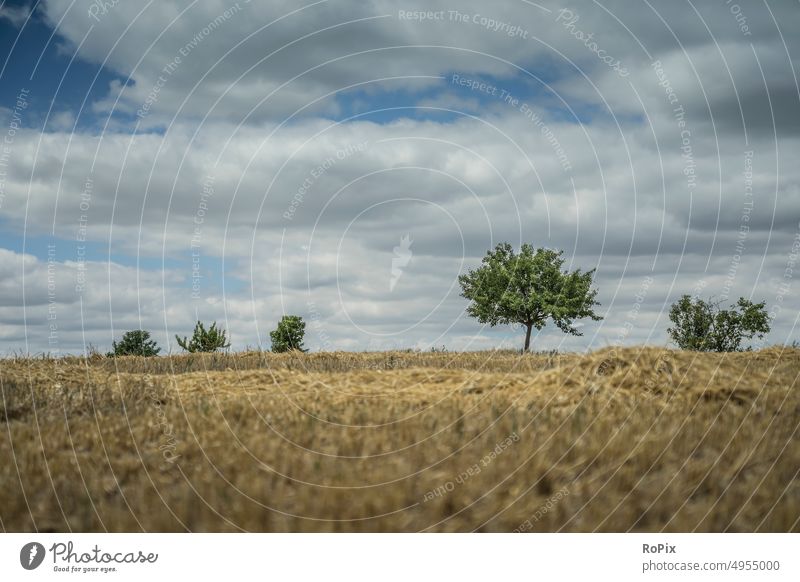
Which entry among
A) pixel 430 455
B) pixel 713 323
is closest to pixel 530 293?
pixel 713 323

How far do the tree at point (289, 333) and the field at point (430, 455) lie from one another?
56324 mm

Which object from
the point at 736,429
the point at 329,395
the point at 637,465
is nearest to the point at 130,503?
the point at 637,465

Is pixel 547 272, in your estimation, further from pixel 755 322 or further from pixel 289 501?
pixel 289 501

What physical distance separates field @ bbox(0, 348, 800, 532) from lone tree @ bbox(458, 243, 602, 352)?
144 feet

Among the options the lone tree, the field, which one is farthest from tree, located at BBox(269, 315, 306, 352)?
the field

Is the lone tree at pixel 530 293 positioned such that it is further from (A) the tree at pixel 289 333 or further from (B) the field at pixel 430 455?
(B) the field at pixel 430 455

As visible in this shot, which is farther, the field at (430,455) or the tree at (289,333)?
the tree at (289,333)


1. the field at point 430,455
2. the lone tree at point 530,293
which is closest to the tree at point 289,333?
the lone tree at point 530,293

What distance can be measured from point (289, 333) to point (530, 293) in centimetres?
2613

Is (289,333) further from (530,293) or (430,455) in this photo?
(430,455)

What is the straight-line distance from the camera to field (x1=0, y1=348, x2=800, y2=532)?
18.1 ft

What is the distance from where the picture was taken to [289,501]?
5625 mm

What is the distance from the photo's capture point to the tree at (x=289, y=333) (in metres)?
68.5

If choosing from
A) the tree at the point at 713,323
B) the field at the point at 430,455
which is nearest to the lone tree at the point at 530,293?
the tree at the point at 713,323
